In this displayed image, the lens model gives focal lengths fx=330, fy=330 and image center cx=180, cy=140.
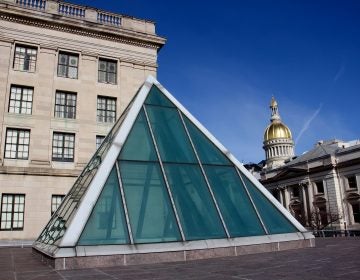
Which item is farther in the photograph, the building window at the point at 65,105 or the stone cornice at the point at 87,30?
the building window at the point at 65,105

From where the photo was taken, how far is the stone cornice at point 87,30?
83.7ft

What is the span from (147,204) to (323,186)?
2408 inches

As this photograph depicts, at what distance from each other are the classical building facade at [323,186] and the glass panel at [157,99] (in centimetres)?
5231

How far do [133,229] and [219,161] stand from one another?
4240 mm

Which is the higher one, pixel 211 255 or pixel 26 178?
pixel 26 178

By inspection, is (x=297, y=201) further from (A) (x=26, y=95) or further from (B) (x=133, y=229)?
(B) (x=133, y=229)

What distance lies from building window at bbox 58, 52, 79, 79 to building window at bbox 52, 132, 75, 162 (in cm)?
497

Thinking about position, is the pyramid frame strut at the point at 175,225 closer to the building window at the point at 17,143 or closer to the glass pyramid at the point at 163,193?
the glass pyramid at the point at 163,193

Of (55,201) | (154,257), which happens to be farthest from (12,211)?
(154,257)

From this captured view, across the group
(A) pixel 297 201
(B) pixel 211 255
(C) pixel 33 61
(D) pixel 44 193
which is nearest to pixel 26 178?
(D) pixel 44 193

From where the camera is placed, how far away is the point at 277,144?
11194 centimetres

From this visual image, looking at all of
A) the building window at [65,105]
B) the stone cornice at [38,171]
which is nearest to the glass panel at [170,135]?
the stone cornice at [38,171]

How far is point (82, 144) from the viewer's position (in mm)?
25531

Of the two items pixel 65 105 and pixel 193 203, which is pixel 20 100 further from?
pixel 193 203
